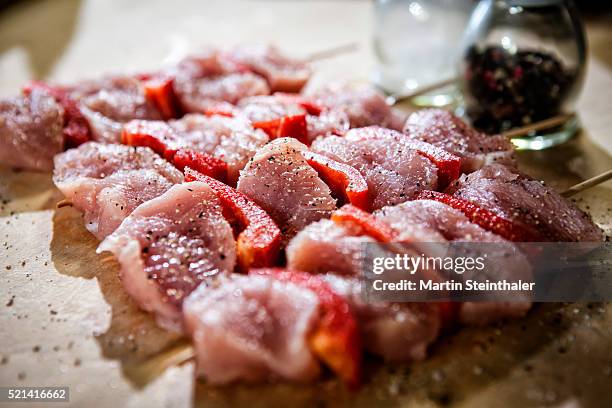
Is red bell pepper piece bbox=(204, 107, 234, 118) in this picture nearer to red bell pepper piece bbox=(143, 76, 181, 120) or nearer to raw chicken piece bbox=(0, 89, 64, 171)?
red bell pepper piece bbox=(143, 76, 181, 120)

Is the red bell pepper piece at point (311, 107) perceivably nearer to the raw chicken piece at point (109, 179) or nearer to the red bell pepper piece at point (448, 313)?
the raw chicken piece at point (109, 179)

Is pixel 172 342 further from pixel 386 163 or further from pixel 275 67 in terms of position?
pixel 275 67

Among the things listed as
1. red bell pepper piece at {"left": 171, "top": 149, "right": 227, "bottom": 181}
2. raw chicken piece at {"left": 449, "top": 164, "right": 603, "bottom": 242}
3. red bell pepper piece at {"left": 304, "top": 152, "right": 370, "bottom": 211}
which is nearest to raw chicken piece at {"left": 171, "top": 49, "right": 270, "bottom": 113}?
red bell pepper piece at {"left": 171, "top": 149, "right": 227, "bottom": 181}

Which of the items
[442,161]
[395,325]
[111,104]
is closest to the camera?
[395,325]

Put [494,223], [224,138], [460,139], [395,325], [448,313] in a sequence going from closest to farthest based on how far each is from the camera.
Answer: [395,325], [448,313], [494,223], [460,139], [224,138]

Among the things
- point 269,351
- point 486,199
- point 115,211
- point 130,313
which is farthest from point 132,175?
point 486,199

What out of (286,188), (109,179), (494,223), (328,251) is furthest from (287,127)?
(494,223)

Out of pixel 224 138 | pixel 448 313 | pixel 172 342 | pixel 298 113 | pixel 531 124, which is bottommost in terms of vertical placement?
pixel 172 342
